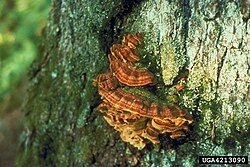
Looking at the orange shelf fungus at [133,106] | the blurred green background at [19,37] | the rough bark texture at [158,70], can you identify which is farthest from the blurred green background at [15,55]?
the orange shelf fungus at [133,106]

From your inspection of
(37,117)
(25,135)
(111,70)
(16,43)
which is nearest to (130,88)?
(111,70)

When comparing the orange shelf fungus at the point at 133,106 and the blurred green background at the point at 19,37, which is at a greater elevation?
the blurred green background at the point at 19,37

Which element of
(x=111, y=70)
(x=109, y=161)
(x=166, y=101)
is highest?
(x=111, y=70)

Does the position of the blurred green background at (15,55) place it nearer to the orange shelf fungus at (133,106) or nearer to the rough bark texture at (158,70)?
the rough bark texture at (158,70)

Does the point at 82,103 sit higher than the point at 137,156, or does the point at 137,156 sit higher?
the point at 82,103

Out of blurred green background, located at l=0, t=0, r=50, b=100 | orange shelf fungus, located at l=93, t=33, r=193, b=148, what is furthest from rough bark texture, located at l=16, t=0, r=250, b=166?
blurred green background, located at l=0, t=0, r=50, b=100

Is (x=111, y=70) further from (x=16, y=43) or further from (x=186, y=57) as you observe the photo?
(x=16, y=43)

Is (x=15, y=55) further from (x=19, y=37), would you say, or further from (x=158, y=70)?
(x=158, y=70)
